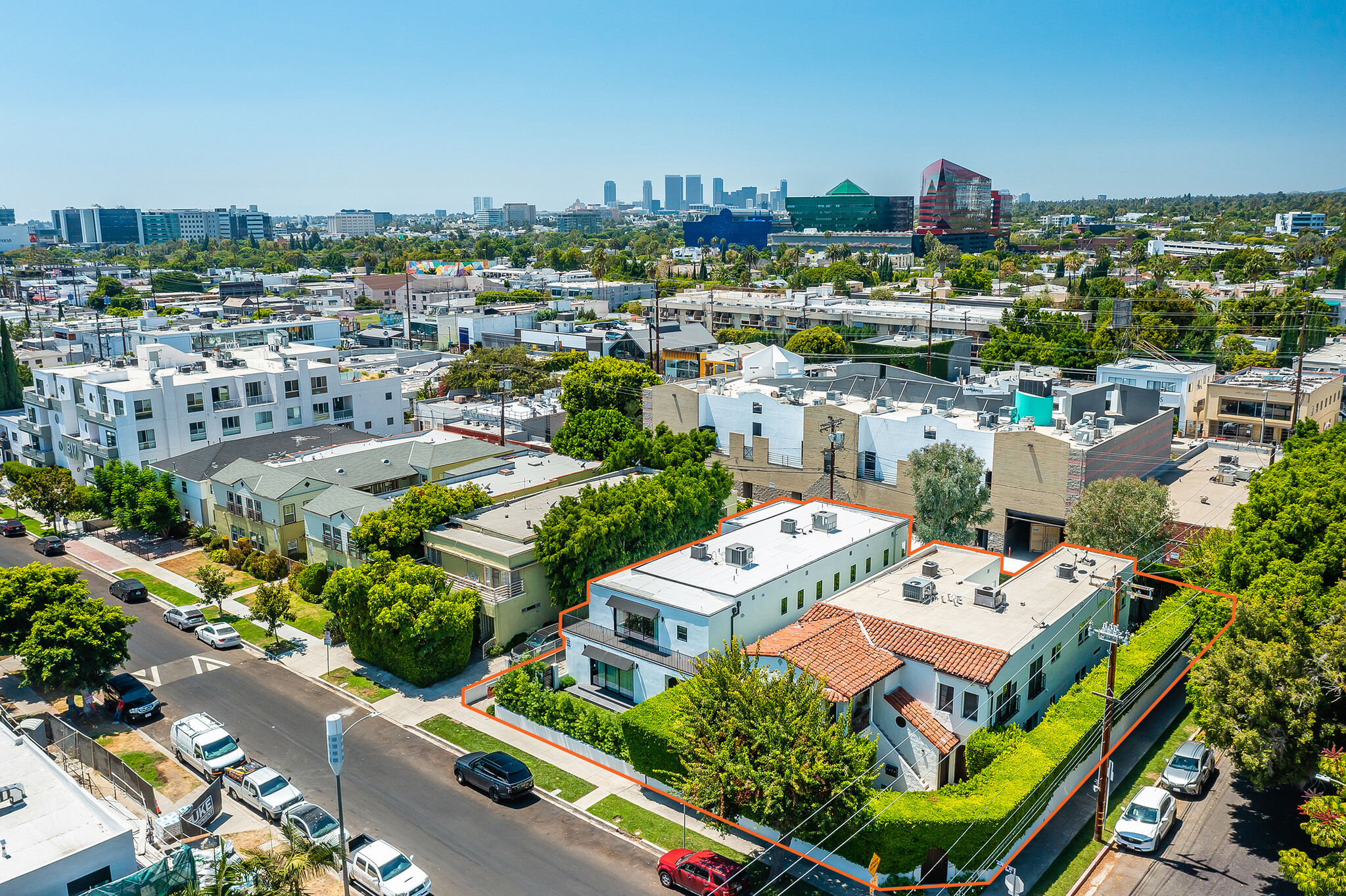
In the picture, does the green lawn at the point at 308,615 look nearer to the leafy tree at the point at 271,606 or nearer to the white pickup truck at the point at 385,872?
the leafy tree at the point at 271,606

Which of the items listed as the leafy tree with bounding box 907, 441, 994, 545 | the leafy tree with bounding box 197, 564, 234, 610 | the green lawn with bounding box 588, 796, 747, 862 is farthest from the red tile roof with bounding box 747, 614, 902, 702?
the leafy tree with bounding box 197, 564, 234, 610

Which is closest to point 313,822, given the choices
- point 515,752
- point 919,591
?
point 515,752

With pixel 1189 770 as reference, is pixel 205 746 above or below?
above

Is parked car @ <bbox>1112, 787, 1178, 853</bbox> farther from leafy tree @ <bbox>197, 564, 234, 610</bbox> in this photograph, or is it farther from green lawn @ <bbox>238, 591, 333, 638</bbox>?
leafy tree @ <bbox>197, 564, 234, 610</bbox>

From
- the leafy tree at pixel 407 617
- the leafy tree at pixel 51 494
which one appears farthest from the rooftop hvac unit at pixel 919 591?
the leafy tree at pixel 51 494

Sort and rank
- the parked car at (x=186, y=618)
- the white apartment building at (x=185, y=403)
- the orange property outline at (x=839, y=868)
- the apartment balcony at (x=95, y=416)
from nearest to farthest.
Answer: the orange property outline at (x=839, y=868) < the parked car at (x=186, y=618) < the apartment balcony at (x=95, y=416) < the white apartment building at (x=185, y=403)

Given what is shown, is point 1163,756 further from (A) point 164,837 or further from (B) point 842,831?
(A) point 164,837

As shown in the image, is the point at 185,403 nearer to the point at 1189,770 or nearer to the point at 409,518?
the point at 409,518
